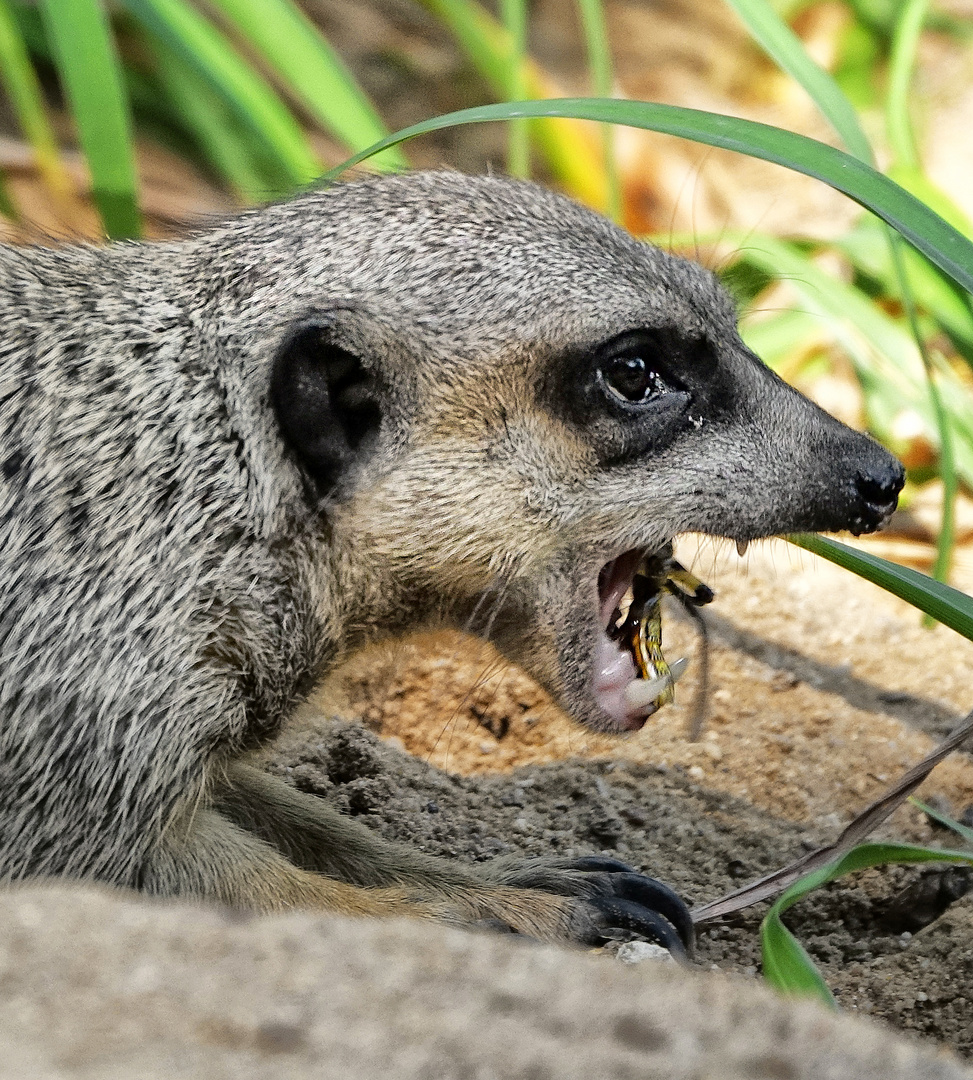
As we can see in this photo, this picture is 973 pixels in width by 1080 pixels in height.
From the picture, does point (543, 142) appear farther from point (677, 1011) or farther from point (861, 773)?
point (677, 1011)

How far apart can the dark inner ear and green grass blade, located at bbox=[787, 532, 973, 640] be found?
2.34 ft

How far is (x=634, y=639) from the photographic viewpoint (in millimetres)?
2375

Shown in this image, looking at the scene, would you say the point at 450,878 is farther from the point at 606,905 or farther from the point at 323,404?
the point at 323,404

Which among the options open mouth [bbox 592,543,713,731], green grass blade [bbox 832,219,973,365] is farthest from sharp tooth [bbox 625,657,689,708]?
green grass blade [bbox 832,219,973,365]

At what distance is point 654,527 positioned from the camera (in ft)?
7.16

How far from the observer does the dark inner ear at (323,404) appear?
210 cm

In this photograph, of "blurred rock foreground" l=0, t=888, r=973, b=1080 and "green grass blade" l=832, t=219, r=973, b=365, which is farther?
"green grass blade" l=832, t=219, r=973, b=365

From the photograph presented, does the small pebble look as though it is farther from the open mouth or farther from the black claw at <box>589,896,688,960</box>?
the open mouth

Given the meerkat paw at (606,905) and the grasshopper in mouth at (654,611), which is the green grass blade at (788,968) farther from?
the grasshopper in mouth at (654,611)

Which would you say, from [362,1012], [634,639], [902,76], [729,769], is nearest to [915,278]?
[902,76]

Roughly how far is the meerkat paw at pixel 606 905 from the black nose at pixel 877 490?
0.66 metres

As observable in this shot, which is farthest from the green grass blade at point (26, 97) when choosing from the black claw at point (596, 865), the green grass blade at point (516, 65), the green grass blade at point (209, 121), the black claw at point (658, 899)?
the black claw at point (658, 899)

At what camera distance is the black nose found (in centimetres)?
223

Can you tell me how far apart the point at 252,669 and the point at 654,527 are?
64 cm
